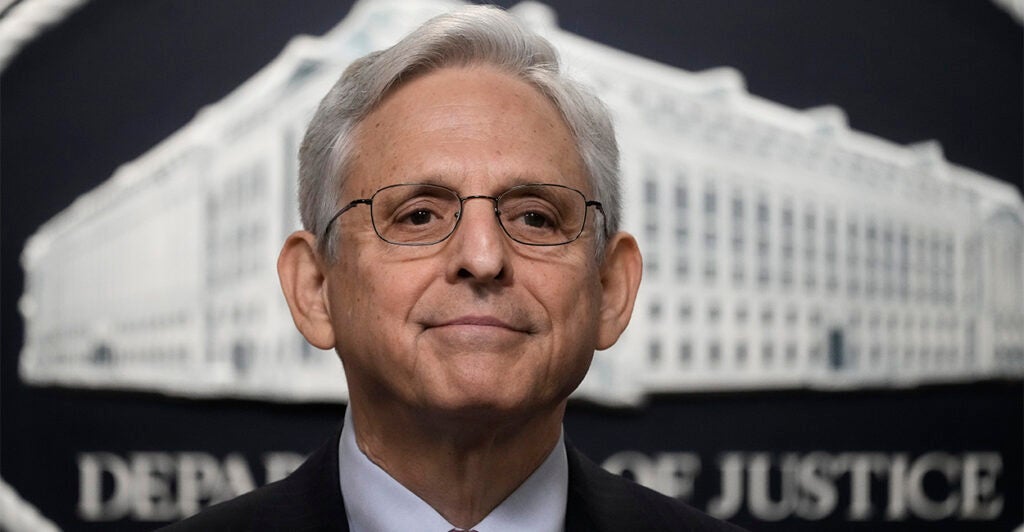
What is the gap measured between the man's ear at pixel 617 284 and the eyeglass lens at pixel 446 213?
130 mm

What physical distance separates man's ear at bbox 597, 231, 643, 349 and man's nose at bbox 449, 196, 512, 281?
0.68 feet

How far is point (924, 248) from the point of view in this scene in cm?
240

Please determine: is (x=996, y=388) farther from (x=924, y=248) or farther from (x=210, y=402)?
(x=210, y=402)

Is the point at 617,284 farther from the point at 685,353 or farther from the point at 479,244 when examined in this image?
the point at 685,353

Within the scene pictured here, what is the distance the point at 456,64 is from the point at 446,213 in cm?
20

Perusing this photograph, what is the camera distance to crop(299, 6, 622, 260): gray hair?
4.00 ft

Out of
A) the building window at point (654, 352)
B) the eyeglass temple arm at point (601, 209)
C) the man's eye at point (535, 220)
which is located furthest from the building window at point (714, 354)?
the man's eye at point (535, 220)

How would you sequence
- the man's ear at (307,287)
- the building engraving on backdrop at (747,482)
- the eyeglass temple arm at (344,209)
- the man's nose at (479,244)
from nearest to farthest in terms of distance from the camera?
the man's nose at (479,244) → the eyeglass temple arm at (344,209) → the man's ear at (307,287) → the building engraving on backdrop at (747,482)

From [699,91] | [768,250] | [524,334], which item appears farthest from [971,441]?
[524,334]

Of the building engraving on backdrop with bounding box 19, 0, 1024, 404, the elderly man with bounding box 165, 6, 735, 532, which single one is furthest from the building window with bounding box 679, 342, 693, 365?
the elderly man with bounding box 165, 6, 735, 532

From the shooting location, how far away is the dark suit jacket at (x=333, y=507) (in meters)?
1.27

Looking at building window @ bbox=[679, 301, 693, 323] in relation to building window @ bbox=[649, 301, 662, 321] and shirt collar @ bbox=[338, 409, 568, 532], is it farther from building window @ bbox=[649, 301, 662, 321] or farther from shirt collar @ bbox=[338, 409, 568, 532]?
shirt collar @ bbox=[338, 409, 568, 532]

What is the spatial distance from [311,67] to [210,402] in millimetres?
734

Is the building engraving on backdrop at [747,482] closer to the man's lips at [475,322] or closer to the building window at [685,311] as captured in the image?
the building window at [685,311]
